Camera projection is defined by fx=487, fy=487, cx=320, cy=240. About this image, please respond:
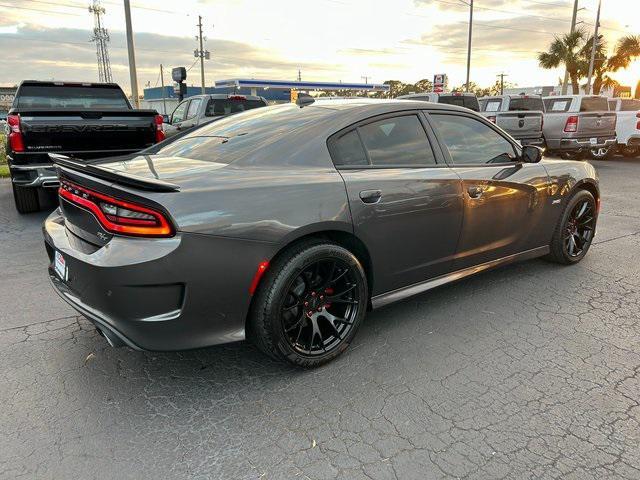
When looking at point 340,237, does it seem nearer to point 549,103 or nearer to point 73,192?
point 73,192

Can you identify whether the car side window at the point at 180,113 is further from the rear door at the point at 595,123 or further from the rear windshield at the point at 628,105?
the rear windshield at the point at 628,105

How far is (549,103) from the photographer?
15.0 meters

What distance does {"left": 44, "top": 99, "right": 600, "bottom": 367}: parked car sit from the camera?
2365mm

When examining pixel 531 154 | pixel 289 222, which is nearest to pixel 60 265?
pixel 289 222

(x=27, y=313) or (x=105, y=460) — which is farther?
(x=27, y=313)

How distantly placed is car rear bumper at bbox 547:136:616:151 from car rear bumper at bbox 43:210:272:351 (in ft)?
40.8

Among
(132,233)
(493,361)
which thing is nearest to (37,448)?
(132,233)

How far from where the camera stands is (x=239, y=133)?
11.0 feet

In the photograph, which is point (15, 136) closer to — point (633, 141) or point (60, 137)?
point (60, 137)

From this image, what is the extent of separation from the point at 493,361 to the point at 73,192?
2715 mm

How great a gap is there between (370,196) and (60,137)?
4790mm

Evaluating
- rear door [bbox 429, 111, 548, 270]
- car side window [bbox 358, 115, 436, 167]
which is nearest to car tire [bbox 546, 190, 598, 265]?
rear door [bbox 429, 111, 548, 270]

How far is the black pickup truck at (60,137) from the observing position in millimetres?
5957

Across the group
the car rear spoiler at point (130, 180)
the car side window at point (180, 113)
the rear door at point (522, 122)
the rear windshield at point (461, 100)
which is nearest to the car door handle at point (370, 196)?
the car rear spoiler at point (130, 180)
